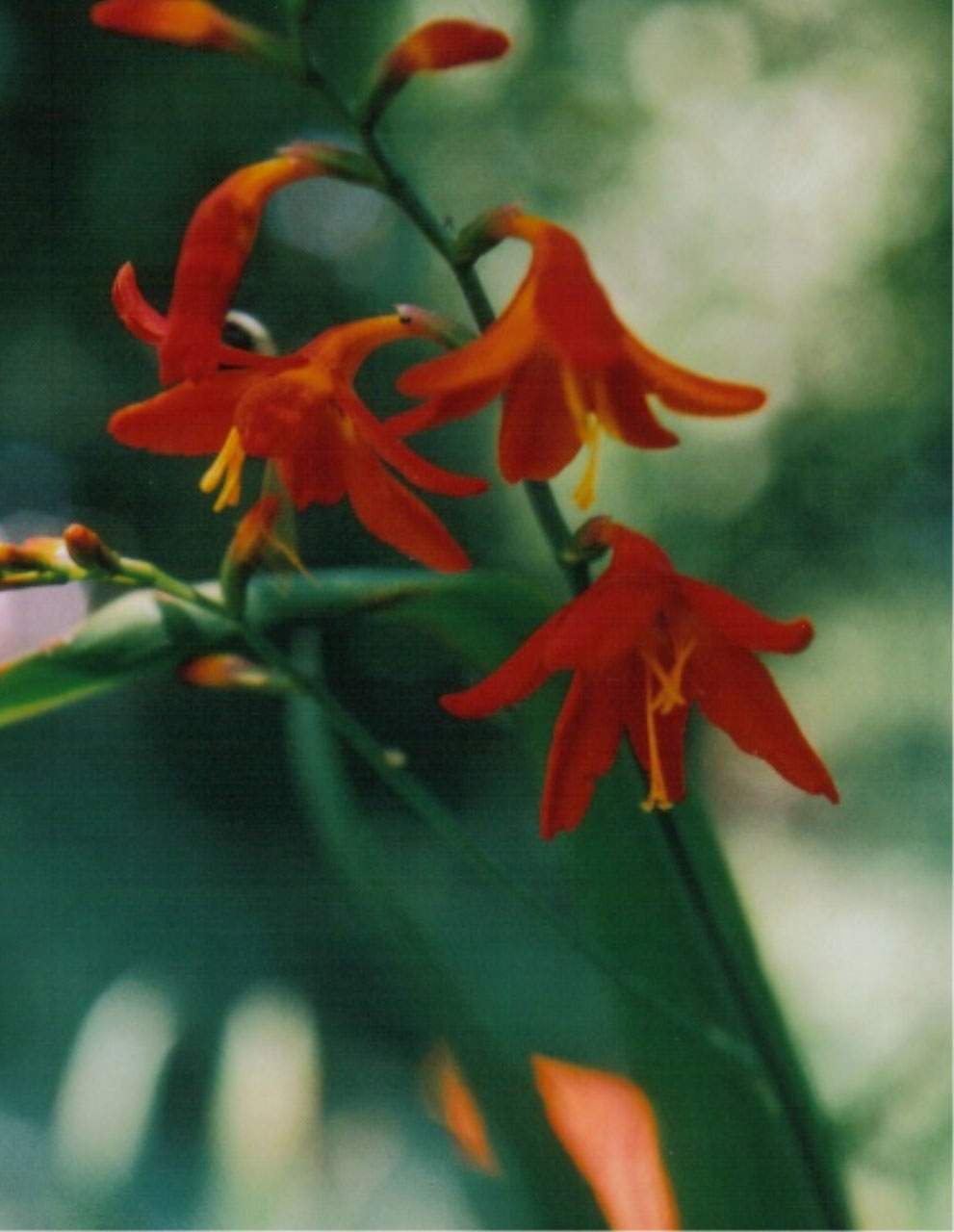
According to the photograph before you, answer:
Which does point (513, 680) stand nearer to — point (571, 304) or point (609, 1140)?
point (571, 304)

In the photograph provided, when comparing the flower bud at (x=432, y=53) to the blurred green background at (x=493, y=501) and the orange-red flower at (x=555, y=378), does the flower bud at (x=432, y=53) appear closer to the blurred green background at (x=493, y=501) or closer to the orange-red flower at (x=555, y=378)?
the orange-red flower at (x=555, y=378)

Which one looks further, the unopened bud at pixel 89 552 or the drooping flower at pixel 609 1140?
the drooping flower at pixel 609 1140

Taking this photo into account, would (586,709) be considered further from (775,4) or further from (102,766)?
(775,4)

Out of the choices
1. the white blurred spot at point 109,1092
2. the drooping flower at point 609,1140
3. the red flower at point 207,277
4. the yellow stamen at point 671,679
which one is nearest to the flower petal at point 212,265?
the red flower at point 207,277

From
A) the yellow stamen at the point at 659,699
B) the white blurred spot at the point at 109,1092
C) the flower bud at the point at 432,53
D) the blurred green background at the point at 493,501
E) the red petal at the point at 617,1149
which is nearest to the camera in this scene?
the flower bud at the point at 432,53

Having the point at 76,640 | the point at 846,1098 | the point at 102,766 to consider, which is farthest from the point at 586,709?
the point at 102,766
